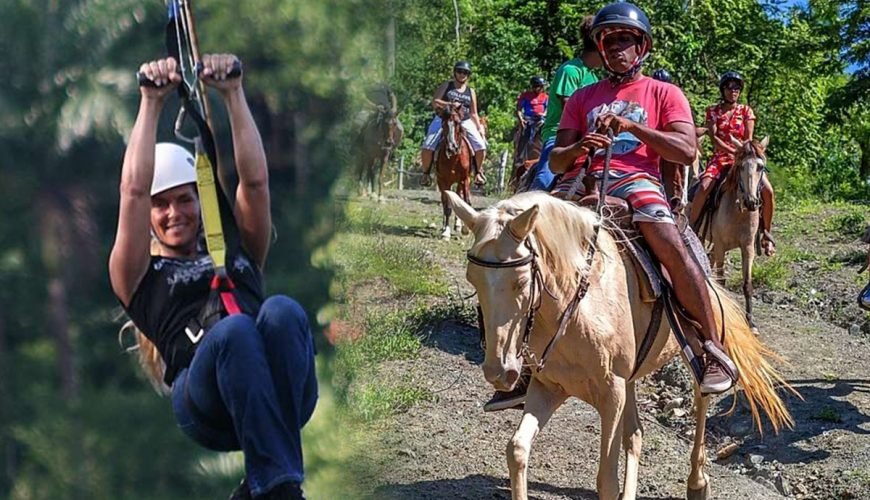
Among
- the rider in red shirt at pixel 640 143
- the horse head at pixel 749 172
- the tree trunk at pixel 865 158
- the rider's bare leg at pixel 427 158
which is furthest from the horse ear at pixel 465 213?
the tree trunk at pixel 865 158

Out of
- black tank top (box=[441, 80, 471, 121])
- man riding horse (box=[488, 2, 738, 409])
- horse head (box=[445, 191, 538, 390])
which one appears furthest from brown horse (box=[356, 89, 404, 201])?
black tank top (box=[441, 80, 471, 121])

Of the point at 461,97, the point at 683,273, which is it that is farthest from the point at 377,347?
the point at 461,97

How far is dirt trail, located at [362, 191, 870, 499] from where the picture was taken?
6816mm

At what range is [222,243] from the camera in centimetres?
304

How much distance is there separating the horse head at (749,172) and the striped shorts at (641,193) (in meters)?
6.86

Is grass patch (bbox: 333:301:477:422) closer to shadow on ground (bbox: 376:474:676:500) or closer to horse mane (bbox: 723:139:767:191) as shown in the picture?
shadow on ground (bbox: 376:474:676:500)

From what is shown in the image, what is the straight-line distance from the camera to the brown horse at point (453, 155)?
1580cm

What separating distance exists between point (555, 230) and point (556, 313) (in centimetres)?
38

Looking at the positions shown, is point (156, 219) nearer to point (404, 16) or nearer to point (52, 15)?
point (52, 15)

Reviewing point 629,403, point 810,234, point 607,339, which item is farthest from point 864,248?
point 607,339

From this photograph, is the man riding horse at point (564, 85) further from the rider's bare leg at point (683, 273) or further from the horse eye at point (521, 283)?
the horse eye at point (521, 283)

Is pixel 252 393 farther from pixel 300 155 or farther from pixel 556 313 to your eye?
pixel 556 313

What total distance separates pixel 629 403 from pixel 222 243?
3.60 m

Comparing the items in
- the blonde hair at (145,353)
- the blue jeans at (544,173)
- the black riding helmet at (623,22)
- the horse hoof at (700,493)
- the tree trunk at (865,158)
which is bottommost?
the tree trunk at (865,158)
